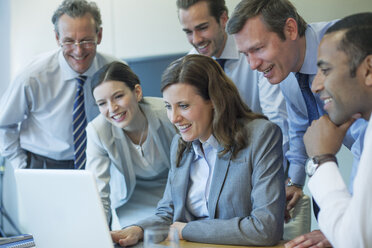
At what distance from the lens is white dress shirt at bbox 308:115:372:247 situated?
3.51ft

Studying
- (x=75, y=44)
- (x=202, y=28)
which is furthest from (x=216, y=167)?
(x=75, y=44)

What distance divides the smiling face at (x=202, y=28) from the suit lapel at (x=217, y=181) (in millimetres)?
860

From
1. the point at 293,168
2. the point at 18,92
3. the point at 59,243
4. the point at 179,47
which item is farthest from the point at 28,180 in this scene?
the point at 179,47

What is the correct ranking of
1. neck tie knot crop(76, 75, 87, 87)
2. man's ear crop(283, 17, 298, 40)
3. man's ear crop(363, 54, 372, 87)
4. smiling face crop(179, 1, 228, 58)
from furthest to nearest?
neck tie knot crop(76, 75, 87, 87)
smiling face crop(179, 1, 228, 58)
man's ear crop(283, 17, 298, 40)
man's ear crop(363, 54, 372, 87)

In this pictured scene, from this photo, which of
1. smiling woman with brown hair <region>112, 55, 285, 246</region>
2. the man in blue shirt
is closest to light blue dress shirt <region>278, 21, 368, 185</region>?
the man in blue shirt

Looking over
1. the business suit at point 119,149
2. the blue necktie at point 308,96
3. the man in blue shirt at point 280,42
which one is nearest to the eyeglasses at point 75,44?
the business suit at point 119,149

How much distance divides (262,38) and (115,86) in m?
0.80

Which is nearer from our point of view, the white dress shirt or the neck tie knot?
the white dress shirt

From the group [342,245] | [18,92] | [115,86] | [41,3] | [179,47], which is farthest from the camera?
[41,3]

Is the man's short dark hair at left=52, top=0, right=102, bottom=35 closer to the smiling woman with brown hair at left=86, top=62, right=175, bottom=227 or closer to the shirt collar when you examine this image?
the smiling woman with brown hair at left=86, top=62, right=175, bottom=227

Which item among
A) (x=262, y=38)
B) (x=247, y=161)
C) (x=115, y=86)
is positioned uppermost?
(x=262, y=38)

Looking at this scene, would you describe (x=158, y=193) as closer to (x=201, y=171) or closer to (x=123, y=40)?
(x=201, y=171)

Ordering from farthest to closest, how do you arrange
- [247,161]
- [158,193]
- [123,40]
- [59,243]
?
[123,40] < [158,193] < [247,161] < [59,243]

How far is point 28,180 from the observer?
4.61 ft
